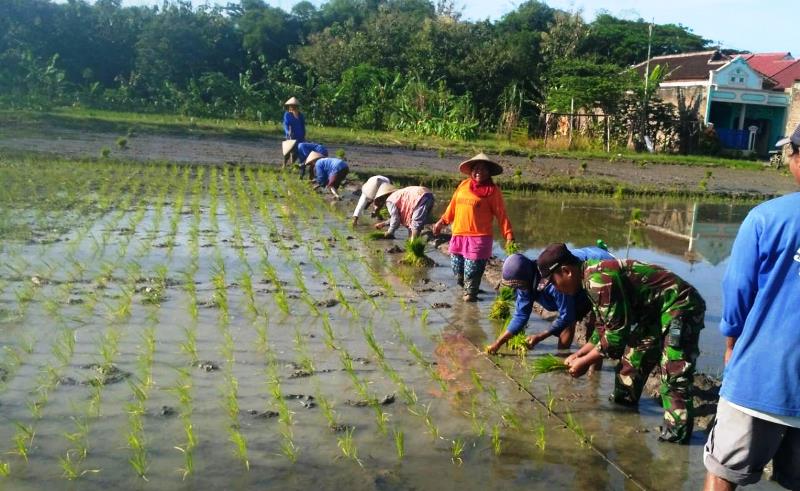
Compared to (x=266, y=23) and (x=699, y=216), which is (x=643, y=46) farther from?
(x=699, y=216)

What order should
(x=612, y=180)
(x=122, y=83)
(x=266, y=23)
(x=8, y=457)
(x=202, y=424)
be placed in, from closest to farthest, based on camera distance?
(x=8, y=457) < (x=202, y=424) < (x=612, y=180) < (x=122, y=83) < (x=266, y=23)

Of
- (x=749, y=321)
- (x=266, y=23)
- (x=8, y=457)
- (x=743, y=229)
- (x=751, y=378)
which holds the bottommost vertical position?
(x=8, y=457)

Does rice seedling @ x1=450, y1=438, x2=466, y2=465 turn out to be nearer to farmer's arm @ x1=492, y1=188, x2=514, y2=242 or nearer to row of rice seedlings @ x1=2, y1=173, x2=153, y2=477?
row of rice seedlings @ x1=2, y1=173, x2=153, y2=477

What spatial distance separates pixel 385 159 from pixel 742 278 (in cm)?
1539

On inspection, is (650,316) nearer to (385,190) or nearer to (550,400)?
(550,400)

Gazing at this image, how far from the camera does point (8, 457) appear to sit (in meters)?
3.06

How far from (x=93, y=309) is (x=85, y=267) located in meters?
1.28

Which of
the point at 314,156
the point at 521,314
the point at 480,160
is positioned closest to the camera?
the point at 521,314

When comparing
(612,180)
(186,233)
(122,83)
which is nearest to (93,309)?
(186,233)

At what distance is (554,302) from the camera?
14.5 feet

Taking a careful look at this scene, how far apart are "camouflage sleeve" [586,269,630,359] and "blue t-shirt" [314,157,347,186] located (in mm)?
7453

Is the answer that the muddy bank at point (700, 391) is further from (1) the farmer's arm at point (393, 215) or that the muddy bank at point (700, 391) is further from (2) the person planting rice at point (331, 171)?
(2) the person planting rice at point (331, 171)

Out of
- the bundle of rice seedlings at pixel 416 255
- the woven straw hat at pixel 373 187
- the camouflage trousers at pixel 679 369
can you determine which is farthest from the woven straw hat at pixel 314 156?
the camouflage trousers at pixel 679 369

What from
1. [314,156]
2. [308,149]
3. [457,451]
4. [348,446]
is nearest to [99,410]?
[348,446]
